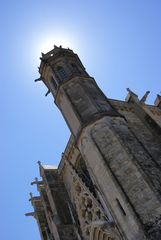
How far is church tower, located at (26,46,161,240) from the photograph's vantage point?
1038 centimetres

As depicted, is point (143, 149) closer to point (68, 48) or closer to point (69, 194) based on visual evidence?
point (69, 194)

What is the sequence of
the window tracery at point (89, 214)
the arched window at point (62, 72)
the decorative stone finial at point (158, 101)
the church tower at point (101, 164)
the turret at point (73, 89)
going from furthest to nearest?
the decorative stone finial at point (158, 101) < the arched window at point (62, 72) < the turret at point (73, 89) < the window tracery at point (89, 214) < the church tower at point (101, 164)

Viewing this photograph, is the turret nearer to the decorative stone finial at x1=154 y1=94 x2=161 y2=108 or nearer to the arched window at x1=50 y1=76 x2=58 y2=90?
the arched window at x1=50 y1=76 x2=58 y2=90

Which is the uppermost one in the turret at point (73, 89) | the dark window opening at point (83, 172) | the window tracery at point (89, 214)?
the turret at point (73, 89)

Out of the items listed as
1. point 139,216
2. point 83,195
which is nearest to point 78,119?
point 83,195

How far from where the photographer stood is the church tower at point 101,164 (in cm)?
1038

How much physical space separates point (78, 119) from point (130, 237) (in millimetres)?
5216

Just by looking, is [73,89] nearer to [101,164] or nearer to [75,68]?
[75,68]

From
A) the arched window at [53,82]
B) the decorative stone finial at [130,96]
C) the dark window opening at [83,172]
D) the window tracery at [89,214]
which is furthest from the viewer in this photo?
the decorative stone finial at [130,96]

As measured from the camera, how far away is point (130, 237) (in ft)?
33.4

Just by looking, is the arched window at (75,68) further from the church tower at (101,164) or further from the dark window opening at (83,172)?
the dark window opening at (83,172)

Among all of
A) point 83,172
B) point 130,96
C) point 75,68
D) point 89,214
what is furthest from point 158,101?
point 89,214

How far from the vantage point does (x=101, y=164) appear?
467 inches

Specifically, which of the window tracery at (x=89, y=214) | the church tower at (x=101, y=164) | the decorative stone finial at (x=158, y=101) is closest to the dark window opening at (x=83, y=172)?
the church tower at (x=101, y=164)
